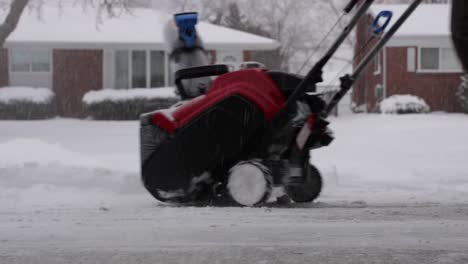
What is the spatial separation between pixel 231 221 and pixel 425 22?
28.9m

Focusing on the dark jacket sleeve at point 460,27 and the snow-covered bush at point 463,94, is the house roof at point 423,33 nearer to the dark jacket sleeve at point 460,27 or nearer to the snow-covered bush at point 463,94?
the snow-covered bush at point 463,94

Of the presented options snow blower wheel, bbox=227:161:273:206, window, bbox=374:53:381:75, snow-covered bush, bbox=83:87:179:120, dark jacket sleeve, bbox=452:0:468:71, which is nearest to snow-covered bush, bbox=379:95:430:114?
window, bbox=374:53:381:75

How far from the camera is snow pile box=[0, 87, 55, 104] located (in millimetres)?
28172

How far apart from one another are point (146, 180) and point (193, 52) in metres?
1.52

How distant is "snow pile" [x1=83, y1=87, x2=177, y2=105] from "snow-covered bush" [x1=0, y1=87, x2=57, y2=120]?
56.7 inches

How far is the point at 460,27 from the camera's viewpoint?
4430 millimetres

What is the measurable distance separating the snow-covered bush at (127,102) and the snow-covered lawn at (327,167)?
4972mm

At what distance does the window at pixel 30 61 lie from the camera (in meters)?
30.5

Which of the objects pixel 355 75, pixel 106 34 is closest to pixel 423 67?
pixel 106 34

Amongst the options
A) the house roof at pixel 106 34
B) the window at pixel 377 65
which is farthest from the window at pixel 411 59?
the house roof at pixel 106 34

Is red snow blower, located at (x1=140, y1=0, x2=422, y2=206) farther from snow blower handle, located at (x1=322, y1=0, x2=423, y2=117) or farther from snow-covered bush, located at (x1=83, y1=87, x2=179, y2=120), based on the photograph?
snow-covered bush, located at (x1=83, y1=87, x2=179, y2=120)

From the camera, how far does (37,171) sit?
375 inches

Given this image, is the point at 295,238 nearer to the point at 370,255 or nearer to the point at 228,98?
the point at 370,255

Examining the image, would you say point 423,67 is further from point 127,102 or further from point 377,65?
point 127,102
